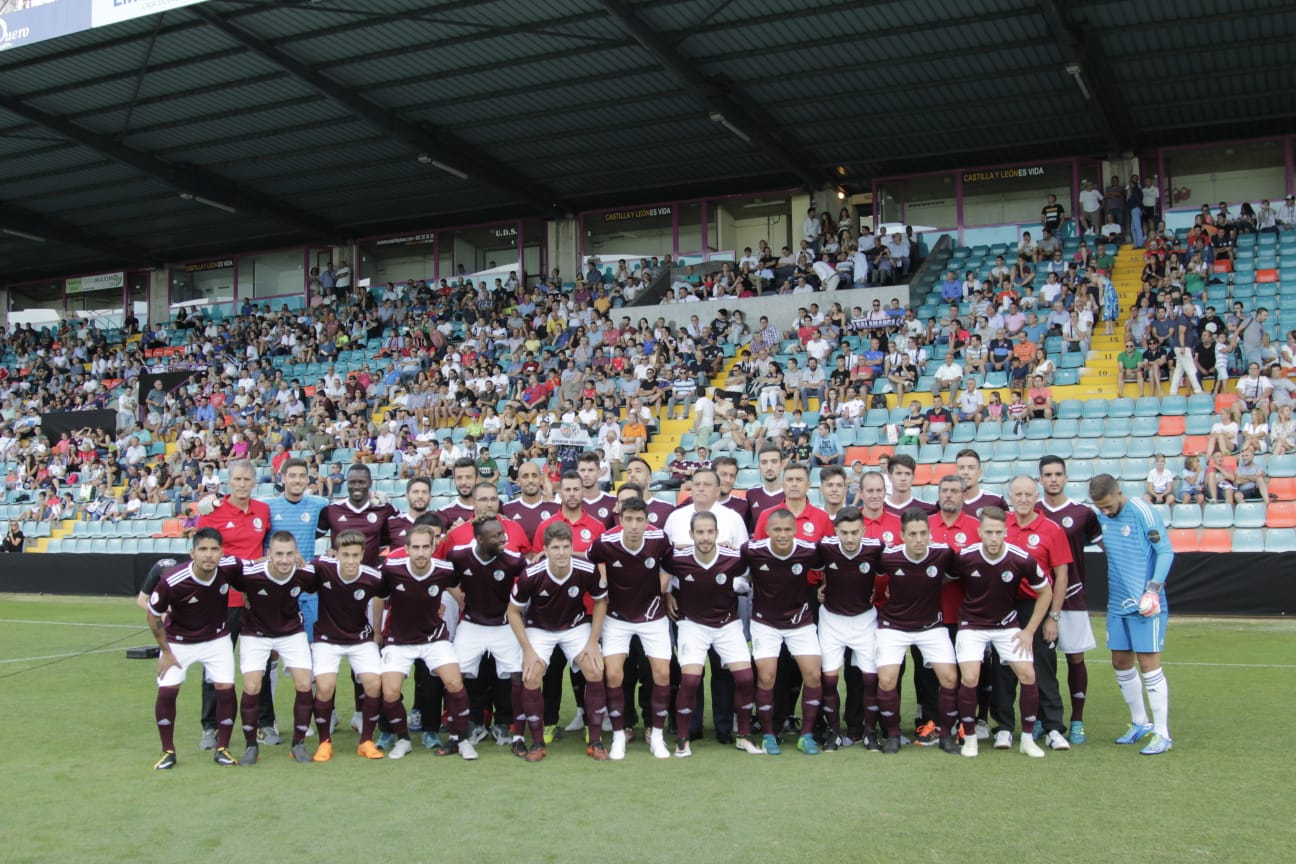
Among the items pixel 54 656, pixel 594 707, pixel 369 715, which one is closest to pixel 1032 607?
pixel 594 707

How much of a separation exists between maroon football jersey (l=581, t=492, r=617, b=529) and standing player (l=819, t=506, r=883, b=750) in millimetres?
1758

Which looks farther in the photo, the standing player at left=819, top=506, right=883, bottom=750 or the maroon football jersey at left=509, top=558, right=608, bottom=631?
the maroon football jersey at left=509, top=558, right=608, bottom=631

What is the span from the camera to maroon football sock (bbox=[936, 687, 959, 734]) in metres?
7.29

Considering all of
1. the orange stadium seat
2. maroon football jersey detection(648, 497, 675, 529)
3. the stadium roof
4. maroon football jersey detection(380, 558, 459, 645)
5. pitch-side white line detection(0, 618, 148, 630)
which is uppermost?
the stadium roof

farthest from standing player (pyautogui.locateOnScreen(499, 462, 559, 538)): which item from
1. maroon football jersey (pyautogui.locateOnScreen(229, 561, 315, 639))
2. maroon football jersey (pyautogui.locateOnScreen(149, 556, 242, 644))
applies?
maroon football jersey (pyautogui.locateOnScreen(149, 556, 242, 644))

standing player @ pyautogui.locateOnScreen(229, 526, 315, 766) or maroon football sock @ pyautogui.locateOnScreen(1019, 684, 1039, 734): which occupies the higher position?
standing player @ pyautogui.locateOnScreen(229, 526, 315, 766)

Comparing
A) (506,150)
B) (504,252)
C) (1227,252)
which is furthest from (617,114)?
(1227,252)

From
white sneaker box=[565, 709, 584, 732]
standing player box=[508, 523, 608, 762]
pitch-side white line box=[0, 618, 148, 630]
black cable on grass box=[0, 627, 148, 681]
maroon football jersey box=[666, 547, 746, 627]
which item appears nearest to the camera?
standing player box=[508, 523, 608, 762]

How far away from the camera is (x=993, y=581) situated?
7.25 m

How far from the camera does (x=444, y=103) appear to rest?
2316cm

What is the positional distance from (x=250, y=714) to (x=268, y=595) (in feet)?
2.43

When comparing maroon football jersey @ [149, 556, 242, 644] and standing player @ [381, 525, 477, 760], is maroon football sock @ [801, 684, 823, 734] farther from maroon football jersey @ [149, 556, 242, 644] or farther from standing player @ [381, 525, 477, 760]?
maroon football jersey @ [149, 556, 242, 644]

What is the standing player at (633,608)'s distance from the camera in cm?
750

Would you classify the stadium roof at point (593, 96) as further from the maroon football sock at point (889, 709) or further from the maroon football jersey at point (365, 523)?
the maroon football sock at point (889, 709)
